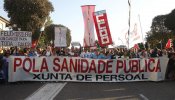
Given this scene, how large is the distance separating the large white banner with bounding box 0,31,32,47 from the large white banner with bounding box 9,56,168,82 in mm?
3119

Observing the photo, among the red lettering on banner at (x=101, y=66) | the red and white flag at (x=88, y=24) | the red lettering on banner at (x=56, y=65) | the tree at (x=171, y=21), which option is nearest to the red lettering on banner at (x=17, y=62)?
the red lettering on banner at (x=56, y=65)

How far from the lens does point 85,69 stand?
66.9 feet

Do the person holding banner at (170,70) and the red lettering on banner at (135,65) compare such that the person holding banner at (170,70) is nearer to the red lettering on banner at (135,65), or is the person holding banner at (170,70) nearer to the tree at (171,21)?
the red lettering on banner at (135,65)

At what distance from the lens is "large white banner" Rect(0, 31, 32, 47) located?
74.0 feet

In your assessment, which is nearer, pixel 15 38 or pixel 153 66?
pixel 153 66

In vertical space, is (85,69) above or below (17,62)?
below

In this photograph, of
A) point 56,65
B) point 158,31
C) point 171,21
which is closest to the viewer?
point 56,65

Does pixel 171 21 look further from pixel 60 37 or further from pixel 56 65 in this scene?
pixel 56 65

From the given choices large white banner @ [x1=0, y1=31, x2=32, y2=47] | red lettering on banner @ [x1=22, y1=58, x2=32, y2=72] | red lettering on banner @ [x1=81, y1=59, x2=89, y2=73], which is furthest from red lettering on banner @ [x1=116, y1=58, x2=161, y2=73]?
large white banner @ [x1=0, y1=31, x2=32, y2=47]

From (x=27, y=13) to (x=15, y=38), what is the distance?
124ft

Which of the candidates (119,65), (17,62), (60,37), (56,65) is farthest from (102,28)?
(17,62)

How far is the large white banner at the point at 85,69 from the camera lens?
64.8 ft

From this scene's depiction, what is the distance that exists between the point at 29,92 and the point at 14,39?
7847 mm

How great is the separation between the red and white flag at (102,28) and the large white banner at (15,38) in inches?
181
